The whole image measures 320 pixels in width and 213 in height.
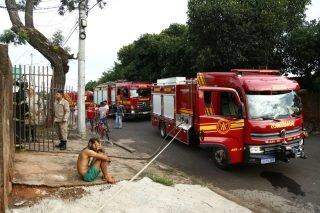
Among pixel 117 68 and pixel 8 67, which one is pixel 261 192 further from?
pixel 117 68

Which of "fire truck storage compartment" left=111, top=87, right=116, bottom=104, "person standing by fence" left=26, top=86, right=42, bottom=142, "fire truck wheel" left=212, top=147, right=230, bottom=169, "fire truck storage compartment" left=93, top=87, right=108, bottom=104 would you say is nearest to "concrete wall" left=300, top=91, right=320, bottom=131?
"fire truck wheel" left=212, top=147, right=230, bottom=169

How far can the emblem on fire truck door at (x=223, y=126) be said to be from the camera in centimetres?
1209

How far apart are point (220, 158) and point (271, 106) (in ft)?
6.98

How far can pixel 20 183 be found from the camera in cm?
893

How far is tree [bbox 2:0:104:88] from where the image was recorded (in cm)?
1950

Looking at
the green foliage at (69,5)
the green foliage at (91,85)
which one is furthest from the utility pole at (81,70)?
the green foliage at (91,85)

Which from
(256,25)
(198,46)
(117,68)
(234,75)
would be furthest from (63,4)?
(117,68)

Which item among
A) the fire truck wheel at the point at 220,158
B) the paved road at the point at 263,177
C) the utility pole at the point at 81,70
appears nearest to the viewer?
the paved road at the point at 263,177

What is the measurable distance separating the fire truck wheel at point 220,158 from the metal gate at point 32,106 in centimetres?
486

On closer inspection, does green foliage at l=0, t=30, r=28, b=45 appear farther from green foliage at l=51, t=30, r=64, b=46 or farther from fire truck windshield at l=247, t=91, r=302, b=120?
fire truck windshield at l=247, t=91, r=302, b=120

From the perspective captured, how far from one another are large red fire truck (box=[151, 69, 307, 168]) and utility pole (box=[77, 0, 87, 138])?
6006 mm

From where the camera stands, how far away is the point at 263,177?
11.9 m

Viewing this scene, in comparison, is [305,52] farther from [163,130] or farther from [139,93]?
[139,93]

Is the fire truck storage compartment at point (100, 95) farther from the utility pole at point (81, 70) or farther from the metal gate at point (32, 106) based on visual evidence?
the metal gate at point (32, 106)
